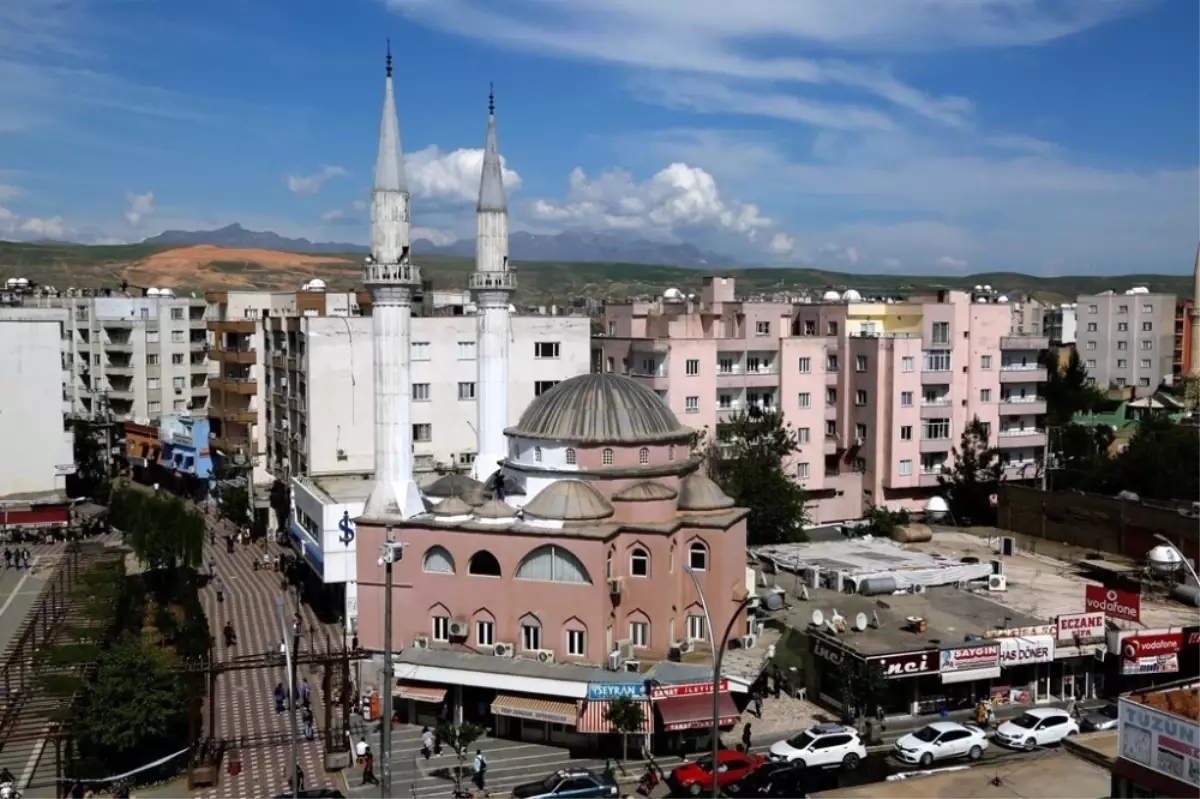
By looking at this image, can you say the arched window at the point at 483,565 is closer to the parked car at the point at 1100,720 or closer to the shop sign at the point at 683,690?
the shop sign at the point at 683,690

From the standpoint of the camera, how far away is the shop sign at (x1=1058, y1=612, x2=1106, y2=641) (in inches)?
1284

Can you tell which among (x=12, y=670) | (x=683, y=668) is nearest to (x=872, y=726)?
(x=683, y=668)

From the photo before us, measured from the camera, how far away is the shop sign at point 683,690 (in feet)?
96.9

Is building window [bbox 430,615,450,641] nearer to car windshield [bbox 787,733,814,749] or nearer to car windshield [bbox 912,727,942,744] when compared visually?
car windshield [bbox 787,733,814,749]

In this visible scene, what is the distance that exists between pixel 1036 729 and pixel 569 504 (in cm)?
1432

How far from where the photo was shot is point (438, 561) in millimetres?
34344

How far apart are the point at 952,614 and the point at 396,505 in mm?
18314

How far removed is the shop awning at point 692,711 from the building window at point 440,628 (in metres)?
7.75

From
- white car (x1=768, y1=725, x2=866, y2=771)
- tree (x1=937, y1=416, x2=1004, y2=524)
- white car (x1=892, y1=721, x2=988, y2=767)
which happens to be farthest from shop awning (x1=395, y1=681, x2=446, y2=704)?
tree (x1=937, y1=416, x2=1004, y2=524)

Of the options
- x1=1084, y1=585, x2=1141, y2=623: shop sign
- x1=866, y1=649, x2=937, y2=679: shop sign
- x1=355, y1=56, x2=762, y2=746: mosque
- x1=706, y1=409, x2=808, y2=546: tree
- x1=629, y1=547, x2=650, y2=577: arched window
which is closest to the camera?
x1=866, y1=649, x2=937, y2=679: shop sign

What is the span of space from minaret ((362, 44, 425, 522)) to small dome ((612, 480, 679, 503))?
6836mm

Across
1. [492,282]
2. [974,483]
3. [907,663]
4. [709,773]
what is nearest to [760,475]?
[974,483]

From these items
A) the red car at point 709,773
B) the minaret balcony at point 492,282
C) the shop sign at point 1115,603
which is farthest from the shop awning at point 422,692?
the shop sign at point 1115,603

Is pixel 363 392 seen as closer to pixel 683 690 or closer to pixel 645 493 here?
pixel 645 493
